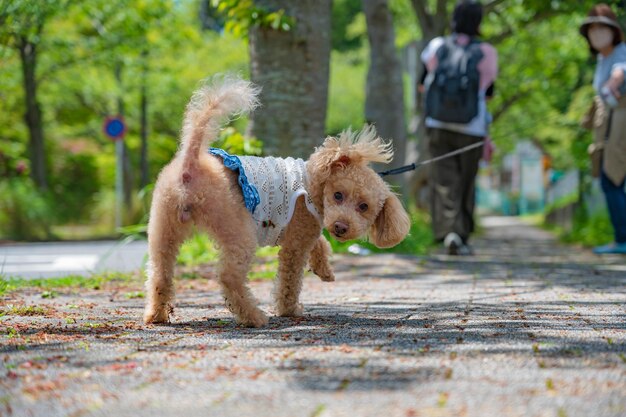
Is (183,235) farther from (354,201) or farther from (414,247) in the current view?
(414,247)

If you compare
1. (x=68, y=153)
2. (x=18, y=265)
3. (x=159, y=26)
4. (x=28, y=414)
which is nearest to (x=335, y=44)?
(x=68, y=153)

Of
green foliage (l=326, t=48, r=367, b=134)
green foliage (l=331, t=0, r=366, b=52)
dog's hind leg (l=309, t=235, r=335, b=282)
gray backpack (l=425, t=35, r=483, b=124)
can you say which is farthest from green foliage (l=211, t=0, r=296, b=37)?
green foliage (l=331, t=0, r=366, b=52)

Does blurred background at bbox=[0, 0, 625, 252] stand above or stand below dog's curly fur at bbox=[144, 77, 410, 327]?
above

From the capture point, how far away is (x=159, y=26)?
69.6ft

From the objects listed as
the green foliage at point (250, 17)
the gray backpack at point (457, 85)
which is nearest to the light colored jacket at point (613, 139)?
the gray backpack at point (457, 85)

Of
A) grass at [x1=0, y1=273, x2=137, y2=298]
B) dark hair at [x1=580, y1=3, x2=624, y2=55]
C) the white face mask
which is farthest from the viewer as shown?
the white face mask

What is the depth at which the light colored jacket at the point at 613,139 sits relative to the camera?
28.4 feet

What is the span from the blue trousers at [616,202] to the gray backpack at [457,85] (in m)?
1.78

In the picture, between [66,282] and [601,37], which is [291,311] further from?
[601,37]

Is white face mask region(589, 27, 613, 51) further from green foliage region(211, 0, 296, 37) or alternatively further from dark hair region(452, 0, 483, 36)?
green foliage region(211, 0, 296, 37)

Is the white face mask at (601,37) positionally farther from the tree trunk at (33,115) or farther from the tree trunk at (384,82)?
the tree trunk at (33,115)

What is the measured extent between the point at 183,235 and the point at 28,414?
208cm

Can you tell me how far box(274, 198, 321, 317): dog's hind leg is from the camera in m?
4.73

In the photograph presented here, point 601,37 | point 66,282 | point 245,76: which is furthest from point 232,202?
point 601,37
